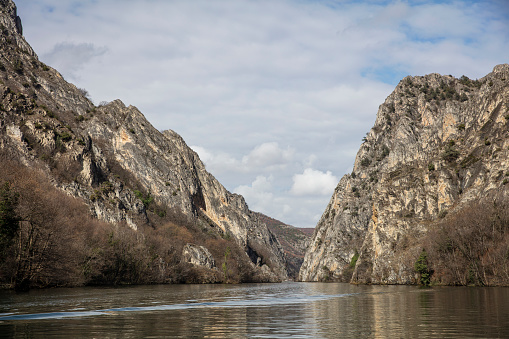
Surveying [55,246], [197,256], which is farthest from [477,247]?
[197,256]

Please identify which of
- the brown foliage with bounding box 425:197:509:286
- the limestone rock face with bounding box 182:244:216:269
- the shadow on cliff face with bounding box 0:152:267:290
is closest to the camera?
the shadow on cliff face with bounding box 0:152:267:290

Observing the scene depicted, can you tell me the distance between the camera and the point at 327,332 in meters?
23.9

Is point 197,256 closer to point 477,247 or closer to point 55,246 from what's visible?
point 55,246

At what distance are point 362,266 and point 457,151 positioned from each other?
46.9m

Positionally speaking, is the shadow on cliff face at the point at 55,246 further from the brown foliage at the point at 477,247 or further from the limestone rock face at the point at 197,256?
the brown foliage at the point at 477,247

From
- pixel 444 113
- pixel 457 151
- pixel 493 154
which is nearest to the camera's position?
pixel 493 154

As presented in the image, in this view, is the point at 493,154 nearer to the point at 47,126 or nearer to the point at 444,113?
the point at 444,113

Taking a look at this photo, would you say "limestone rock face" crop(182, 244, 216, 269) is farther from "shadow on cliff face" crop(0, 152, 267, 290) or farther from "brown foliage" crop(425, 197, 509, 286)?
"brown foliage" crop(425, 197, 509, 286)

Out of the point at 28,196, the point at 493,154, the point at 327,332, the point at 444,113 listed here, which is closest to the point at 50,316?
the point at 327,332

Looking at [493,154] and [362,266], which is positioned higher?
[493,154]

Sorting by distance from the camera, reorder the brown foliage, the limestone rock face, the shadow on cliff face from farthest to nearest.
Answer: the limestone rock face
the brown foliage
the shadow on cliff face

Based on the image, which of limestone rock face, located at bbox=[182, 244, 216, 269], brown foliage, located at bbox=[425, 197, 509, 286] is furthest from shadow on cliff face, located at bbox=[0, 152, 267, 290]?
brown foliage, located at bbox=[425, 197, 509, 286]

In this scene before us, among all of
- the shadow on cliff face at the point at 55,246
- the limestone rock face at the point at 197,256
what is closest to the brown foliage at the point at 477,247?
the shadow on cliff face at the point at 55,246

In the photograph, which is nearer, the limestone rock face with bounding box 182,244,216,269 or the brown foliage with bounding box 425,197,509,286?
the brown foliage with bounding box 425,197,509,286
